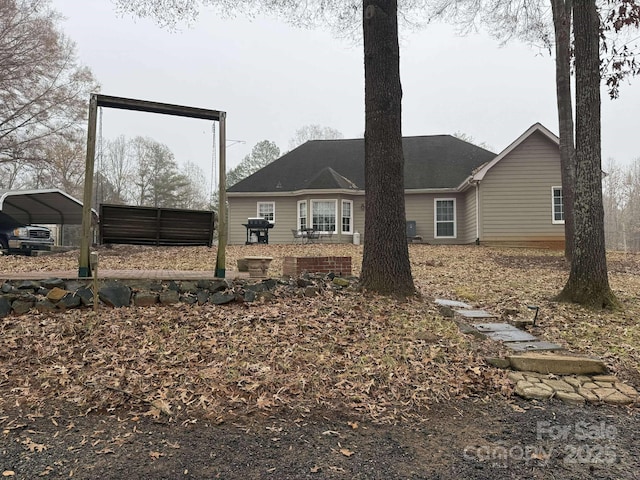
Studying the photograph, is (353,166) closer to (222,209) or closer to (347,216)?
(347,216)

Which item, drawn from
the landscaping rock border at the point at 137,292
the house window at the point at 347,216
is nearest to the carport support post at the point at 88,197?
the landscaping rock border at the point at 137,292

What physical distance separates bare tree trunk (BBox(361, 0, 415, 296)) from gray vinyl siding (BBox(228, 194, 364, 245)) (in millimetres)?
11509

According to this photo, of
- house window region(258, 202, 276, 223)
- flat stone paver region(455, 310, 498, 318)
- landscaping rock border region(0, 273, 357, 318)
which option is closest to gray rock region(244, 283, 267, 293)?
landscaping rock border region(0, 273, 357, 318)

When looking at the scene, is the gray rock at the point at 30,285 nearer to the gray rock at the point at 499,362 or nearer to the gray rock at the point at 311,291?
the gray rock at the point at 311,291

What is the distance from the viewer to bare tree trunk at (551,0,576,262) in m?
10.9

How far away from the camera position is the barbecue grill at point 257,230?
51.6 feet

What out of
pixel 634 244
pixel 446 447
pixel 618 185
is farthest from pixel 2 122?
pixel 634 244

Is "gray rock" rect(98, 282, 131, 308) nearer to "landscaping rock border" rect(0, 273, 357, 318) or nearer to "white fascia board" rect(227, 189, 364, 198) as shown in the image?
"landscaping rock border" rect(0, 273, 357, 318)

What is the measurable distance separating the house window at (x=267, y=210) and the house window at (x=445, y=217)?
22.8 feet

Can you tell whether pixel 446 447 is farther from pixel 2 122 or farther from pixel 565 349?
pixel 2 122

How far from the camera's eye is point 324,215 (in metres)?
17.1

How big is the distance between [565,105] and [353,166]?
957 cm

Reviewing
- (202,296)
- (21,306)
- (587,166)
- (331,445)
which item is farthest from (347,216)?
(331,445)

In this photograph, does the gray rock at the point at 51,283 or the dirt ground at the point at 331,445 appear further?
the gray rock at the point at 51,283
